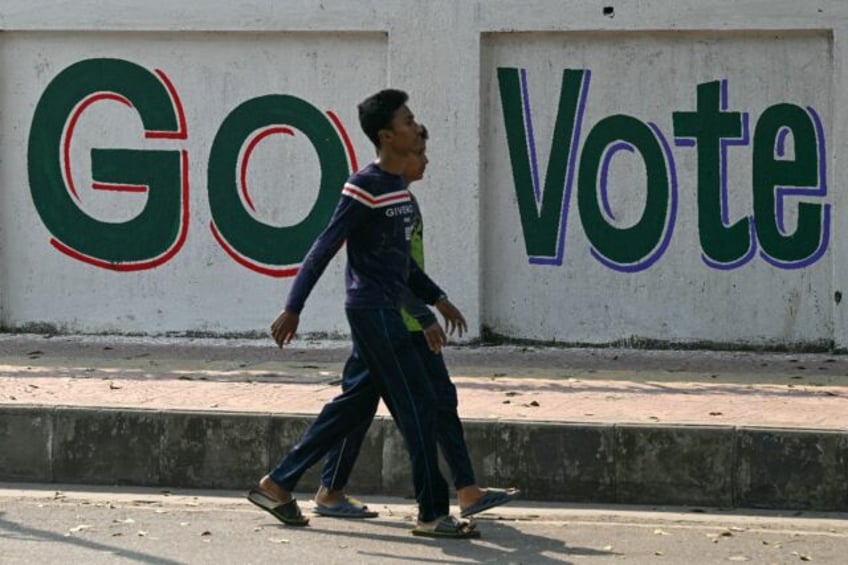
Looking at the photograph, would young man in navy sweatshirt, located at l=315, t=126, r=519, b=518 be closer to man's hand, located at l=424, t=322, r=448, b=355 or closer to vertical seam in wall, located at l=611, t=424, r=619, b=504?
man's hand, located at l=424, t=322, r=448, b=355

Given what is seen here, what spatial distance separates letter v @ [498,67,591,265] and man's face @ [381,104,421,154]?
4.87 m

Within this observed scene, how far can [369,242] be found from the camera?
7.83 m

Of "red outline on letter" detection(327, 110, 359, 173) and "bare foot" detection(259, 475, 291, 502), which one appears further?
"red outline on letter" detection(327, 110, 359, 173)

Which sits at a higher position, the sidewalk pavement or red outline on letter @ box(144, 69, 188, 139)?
red outline on letter @ box(144, 69, 188, 139)

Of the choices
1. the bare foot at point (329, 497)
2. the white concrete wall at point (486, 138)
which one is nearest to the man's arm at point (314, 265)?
Answer: the bare foot at point (329, 497)

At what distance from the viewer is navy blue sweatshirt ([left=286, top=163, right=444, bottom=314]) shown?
774cm

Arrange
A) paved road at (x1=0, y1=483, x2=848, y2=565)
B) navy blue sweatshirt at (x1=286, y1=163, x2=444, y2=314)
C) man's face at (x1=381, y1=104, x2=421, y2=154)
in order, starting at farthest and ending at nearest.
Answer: man's face at (x1=381, y1=104, x2=421, y2=154) < navy blue sweatshirt at (x1=286, y1=163, x2=444, y2=314) < paved road at (x1=0, y1=483, x2=848, y2=565)

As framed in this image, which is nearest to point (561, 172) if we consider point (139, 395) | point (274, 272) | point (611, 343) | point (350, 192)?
point (611, 343)

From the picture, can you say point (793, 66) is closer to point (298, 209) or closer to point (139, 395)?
point (298, 209)

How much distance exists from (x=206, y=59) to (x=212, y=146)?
595mm

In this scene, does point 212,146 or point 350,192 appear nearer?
point 350,192

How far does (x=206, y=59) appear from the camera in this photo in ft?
42.8

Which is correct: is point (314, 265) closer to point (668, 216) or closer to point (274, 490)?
point (274, 490)

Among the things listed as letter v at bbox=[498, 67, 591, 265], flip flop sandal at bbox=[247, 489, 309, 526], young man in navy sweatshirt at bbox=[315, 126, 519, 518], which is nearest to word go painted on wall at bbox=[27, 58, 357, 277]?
letter v at bbox=[498, 67, 591, 265]
